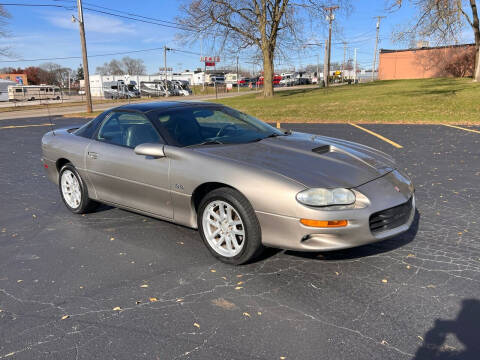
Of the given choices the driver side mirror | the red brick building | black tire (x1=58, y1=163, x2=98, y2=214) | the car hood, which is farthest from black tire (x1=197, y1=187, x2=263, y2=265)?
the red brick building

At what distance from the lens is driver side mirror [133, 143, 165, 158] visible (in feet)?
12.5

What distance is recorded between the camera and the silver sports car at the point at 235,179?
3166 mm

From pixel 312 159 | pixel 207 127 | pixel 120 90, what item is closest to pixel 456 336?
pixel 312 159

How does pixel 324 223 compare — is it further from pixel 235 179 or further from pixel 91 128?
pixel 91 128

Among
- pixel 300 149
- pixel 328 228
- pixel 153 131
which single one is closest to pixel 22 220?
pixel 153 131

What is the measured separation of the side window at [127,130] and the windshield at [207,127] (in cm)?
12

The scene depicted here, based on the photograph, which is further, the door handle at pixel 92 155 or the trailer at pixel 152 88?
the trailer at pixel 152 88

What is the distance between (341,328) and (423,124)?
39.3 feet

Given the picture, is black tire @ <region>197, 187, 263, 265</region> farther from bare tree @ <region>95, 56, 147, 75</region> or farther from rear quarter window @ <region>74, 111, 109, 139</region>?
bare tree @ <region>95, 56, 147, 75</region>

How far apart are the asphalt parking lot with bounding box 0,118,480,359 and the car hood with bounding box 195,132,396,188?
0.75 meters

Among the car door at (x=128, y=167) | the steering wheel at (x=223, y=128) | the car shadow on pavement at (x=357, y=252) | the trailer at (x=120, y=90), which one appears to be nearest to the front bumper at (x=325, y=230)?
the car shadow on pavement at (x=357, y=252)

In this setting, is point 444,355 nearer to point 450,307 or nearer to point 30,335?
point 450,307

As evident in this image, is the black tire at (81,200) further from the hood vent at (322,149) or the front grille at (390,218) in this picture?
the front grille at (390,218)

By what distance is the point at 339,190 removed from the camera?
3.20 metres
